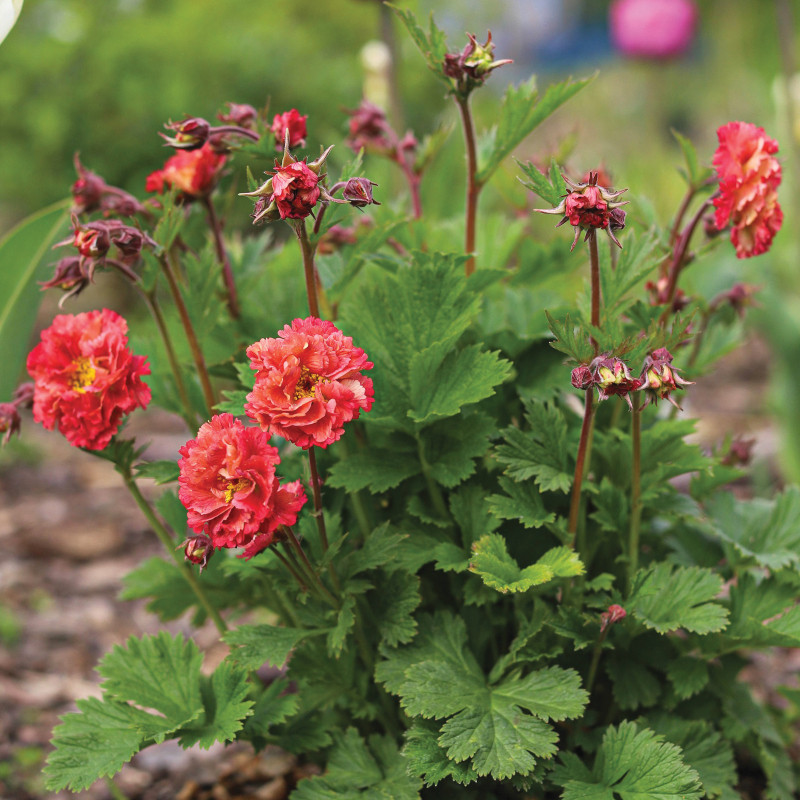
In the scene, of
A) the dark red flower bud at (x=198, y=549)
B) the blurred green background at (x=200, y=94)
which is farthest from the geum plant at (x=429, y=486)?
the blurred green background at (x=200, y=94)

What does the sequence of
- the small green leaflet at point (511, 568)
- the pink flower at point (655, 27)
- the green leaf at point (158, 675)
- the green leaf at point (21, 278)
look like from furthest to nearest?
→ the pink flower at point (655, 27)
the green leaf at point (21, 278)
the green leaf at point (158, 675)
the small green leaflet at point (511, 568)

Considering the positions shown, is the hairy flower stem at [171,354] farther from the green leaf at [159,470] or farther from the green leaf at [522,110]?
the green leaf at [522,110]

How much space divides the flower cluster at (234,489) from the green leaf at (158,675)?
26 cm

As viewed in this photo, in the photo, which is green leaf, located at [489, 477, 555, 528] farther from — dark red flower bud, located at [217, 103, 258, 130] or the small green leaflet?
dark red flower bud, located at [217, 103, 258, 130]

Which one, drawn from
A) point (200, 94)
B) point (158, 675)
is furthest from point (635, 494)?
point (200, 94)

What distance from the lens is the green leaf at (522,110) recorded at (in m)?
0.90

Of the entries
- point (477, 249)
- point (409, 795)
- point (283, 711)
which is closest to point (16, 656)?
point (283, 711)

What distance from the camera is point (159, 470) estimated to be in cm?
91

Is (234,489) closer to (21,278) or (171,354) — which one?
(171,354)

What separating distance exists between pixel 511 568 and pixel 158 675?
1.33 feet

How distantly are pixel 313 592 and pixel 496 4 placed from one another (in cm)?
652

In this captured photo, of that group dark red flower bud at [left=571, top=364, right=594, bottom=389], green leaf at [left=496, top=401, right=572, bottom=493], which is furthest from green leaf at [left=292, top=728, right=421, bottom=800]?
dark red flower bud at [left=571, top=364, right=594, bottom=389]

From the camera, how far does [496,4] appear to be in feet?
21.3

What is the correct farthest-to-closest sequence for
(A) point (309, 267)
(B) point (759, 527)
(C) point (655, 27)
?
(C) point (655, 27) → (B) point (759, 527) → (A) point (309, 267)
